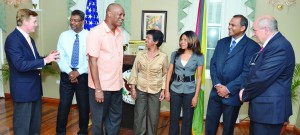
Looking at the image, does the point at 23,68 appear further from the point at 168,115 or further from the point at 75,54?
the point at 168,115

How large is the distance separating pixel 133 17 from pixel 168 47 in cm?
79

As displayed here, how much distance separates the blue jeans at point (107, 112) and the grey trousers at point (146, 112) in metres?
0.38

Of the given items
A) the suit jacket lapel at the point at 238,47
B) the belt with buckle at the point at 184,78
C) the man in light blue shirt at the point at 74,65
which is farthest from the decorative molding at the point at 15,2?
the suit jacket lapel at the point at 238,47

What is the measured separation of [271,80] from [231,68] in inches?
25.3

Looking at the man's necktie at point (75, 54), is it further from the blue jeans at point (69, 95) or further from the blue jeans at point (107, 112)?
the blue jeans at point (107, 112)

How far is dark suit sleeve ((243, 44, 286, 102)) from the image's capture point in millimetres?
1949

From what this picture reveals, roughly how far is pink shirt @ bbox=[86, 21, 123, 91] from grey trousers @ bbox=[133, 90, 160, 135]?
1.64ft

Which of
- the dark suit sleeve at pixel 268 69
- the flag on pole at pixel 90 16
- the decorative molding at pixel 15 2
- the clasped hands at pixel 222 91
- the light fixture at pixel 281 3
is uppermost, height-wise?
the decorative molding at pixel 15 2

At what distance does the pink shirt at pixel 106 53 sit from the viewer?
2.31 meters

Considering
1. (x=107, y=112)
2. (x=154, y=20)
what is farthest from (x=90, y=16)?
(x=107, y=112)

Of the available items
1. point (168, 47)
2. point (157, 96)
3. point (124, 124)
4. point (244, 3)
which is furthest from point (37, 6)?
point (244, 3)

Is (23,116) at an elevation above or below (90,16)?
below

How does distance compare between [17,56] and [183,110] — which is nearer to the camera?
[17,56]

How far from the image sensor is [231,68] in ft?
8.57
